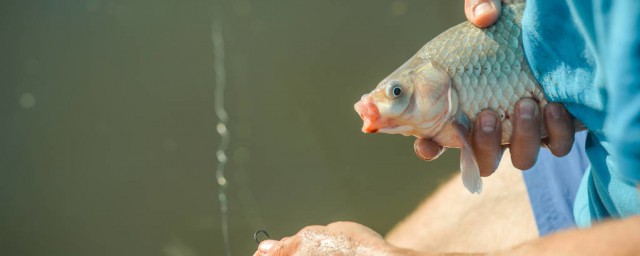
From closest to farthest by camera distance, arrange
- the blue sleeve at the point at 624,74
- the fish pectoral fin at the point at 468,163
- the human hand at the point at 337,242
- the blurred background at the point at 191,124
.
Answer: the blue sleeve at the point at 624,74 → the human hand at the point at 337,242 → the fish pectoral fin at the point at 468,163 → the blurred background at the point at 191,124

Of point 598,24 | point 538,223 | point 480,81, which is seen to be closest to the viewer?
point 598,24

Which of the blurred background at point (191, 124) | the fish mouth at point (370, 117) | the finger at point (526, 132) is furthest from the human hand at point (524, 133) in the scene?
the blurred background at point (191, 124)

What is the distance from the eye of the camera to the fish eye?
1570 millimetres

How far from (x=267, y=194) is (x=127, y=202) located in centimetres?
74

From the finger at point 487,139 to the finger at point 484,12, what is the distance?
21 cm

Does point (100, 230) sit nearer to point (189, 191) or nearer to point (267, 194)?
point (189, 191)

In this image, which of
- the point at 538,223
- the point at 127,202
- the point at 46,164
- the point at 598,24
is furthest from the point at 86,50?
the point at 598,24

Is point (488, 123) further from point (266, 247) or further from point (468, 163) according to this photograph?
point (266, 247)

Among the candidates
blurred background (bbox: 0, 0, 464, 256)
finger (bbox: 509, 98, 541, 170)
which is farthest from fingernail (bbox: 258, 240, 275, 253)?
blurred background (bbox: 0, 0, 464, 256)

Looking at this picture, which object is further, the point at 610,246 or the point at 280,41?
the point at 280,41

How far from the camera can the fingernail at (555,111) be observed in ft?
4.90

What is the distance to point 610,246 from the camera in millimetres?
965

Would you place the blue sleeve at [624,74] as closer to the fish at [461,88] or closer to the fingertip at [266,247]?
the fish at [461,88]

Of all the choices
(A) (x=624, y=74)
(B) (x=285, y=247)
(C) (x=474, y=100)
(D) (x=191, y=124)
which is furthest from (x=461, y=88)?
(D) (x=191, y=124)
